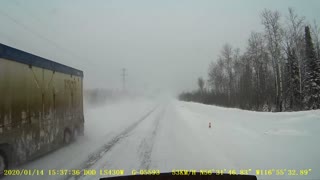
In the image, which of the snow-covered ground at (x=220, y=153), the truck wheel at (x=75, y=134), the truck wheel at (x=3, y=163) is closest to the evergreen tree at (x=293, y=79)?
the snow-covered ground at (x=220, y=153)

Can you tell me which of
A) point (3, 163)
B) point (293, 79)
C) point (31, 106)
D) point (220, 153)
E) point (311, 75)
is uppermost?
point (311, 75)

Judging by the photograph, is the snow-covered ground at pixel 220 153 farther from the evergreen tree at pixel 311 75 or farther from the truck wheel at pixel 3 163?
the evergreen tree at pixel 311 75

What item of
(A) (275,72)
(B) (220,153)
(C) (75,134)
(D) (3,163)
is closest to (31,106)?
(D) (3,163)

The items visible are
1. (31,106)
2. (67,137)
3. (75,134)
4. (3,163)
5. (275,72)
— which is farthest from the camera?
(275,72)

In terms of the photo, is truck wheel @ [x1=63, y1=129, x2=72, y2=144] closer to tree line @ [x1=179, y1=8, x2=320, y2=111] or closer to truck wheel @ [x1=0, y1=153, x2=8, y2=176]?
truck wheel @ [x1=0, y1=153, x2=8, y2=176]

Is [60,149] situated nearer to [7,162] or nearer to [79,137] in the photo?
[79,137]

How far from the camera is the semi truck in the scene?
23.1 feet

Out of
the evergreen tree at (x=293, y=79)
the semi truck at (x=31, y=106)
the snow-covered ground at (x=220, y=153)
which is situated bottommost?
the snow-covered ground at (x=220, y=153)

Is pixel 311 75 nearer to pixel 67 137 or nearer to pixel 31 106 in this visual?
pixel 67 137

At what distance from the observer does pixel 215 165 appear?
7.54m

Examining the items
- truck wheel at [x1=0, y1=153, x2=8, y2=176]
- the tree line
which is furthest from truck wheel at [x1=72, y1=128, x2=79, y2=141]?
the tree line

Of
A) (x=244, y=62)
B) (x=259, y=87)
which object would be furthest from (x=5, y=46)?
(x=244, y=62)

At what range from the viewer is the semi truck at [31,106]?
704 cm

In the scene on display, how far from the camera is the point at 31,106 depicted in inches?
331
